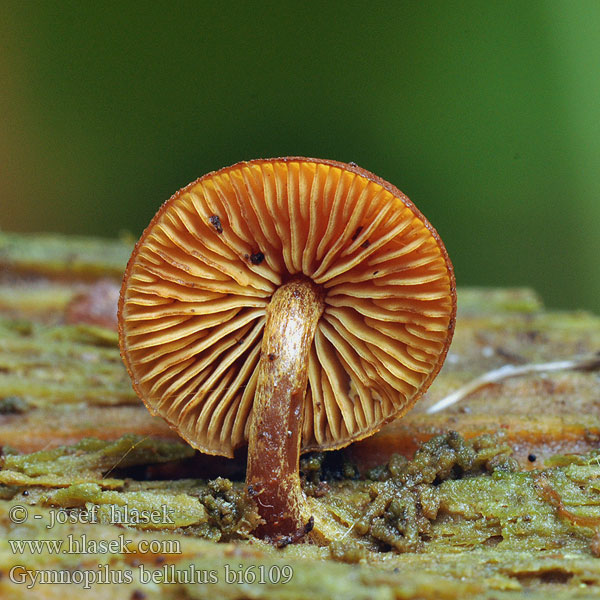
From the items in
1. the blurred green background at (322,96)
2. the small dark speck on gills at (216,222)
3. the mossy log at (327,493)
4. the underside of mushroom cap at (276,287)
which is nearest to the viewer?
the mossy log at (327,493)

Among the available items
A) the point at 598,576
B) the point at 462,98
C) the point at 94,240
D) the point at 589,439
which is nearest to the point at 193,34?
the point at 94,240

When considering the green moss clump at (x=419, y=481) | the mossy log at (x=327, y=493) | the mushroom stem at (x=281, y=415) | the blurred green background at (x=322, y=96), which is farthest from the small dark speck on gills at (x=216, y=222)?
the blurred green background at (x=322, y=96)

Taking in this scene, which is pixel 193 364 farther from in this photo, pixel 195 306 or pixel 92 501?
pixel 92 501

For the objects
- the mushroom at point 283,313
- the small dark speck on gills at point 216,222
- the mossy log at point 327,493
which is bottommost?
the mossy log at point 327,493

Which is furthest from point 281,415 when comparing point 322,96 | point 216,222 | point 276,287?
point 322,96

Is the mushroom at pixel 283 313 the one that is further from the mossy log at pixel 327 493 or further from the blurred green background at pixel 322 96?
the blurred green background at pixel 322 96

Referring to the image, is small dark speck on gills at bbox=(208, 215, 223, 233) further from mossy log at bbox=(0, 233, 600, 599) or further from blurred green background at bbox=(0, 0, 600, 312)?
blurred green background at bbox=(0, 0, 600, 312)

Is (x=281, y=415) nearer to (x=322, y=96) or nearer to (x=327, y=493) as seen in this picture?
(x=327, y=493)
